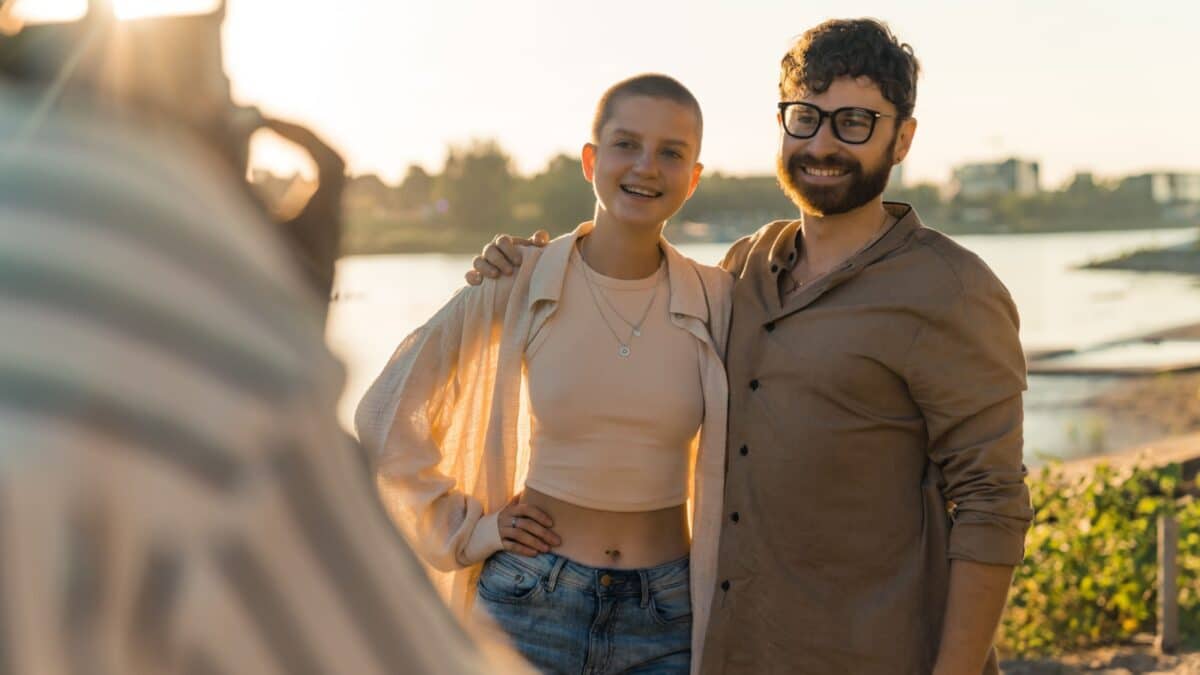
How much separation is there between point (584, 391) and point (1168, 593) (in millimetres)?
4143

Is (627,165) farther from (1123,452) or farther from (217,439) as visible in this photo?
(1123,452)

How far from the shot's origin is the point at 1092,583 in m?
6.18

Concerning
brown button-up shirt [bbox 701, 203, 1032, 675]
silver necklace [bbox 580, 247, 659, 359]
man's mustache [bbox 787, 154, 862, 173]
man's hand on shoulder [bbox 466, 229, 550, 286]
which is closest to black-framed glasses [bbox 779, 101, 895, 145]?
man's mustache [bbox 787, 154, 862, 173]

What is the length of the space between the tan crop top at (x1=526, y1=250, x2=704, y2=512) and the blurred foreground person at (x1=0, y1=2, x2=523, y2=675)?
2315 millimetres

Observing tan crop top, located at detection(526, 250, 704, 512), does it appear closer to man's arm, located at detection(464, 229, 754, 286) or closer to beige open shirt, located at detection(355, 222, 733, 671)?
beige open shirt, located at detection(355, 222, 733, 671)

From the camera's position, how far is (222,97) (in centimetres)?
42

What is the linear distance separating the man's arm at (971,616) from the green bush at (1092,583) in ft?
12.2

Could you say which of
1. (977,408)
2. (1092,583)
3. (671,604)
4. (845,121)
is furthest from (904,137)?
(1092,583)

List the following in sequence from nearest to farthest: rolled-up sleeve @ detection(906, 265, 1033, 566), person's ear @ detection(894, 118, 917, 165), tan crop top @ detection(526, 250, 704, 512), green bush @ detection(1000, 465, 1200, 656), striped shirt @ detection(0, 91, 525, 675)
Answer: striped shirt @ detection(0, 91, 525, 675)
rolled-up sleeve @ detection(906, 265, 1033, 566)
tan crop top @ detection(526, 250, 704, 512)
person's ear @ detection(894, 118, 917, 165)
green bush @ detection(1000, 465, 1200, 656)

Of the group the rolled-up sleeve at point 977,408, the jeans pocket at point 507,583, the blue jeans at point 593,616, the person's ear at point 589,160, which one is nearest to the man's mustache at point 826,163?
the rolled-up sleeve at point 977,408

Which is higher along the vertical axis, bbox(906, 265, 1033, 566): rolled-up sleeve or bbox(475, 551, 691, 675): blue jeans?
bbox(906, 265, 1033, 566): rolled-up sleeve

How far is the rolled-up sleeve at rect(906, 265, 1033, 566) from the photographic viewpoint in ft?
8.59

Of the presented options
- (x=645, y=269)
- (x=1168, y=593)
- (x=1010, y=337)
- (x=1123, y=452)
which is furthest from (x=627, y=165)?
(x=1123, y=452)

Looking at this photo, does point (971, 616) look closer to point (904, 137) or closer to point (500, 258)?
point (904, 137)
